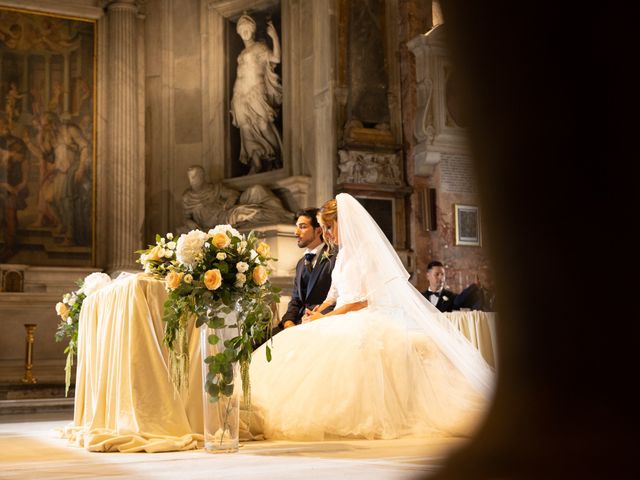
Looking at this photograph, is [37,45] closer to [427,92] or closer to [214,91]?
[214,91]

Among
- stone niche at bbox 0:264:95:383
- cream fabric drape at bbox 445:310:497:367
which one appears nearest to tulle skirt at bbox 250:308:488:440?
cream fabric drape at bbox 445:310:497:367

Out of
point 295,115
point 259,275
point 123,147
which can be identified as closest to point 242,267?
point 259,275

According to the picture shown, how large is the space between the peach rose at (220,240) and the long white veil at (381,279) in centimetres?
133

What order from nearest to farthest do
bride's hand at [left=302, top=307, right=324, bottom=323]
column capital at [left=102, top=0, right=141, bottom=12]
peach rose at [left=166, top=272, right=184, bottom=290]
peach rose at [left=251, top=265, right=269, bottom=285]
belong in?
peach rose at [left=166, top=272, right=184, bottom=290] → peach rose at [left=251, top=265, right=269, bottom=285] → bride's hand at [left=302, top=307, right=324, bottom=323] → column capital at [left=102, top=0, right=141, bottom=12]

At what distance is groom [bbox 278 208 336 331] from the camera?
6530mm

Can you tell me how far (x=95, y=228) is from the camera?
13.1m

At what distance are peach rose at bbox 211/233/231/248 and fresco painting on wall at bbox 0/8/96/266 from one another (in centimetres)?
855

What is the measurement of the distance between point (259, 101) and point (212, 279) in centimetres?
871

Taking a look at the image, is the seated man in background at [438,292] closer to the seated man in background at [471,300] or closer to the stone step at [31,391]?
the seated man in background at [471,300]

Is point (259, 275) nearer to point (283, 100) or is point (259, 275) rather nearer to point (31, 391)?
point (31, 391)

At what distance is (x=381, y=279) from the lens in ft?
19.0

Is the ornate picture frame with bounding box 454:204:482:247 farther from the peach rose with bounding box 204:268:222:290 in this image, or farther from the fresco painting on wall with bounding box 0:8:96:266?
the peach rose with bounding box 204:268:222:290

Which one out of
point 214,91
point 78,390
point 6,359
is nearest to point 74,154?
point 214,91

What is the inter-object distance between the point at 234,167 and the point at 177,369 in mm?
8661
